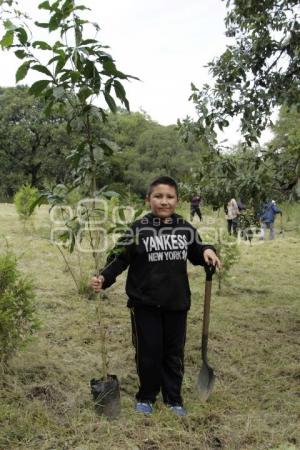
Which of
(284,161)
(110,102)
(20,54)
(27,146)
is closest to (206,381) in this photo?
(284,161)

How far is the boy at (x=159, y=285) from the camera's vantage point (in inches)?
122

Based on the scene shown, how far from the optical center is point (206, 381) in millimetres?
3482

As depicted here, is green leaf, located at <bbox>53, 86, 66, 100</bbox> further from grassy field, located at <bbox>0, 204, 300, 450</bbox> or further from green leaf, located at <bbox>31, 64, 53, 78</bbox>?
grassy field, located at <bbox>0, 204, 300, 450</bbox>

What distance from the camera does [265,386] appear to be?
12.5 ft

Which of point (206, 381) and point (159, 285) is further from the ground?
point (159, 285)

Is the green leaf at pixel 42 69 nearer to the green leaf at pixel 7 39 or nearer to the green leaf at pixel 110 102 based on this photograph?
the green leaf at pixel 7 39

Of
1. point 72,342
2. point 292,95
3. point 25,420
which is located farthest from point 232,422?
point 292,95

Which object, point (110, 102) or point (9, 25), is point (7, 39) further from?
point (110, 102)

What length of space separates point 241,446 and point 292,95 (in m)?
3.28

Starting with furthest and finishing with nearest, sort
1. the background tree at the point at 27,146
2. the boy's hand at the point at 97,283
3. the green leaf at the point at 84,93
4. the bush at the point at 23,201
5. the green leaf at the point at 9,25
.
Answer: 1. the background tree at the point at 27,146
2. the bush at the point at 23,201
3. the boy's hand at the point at 97,283
4. the green leaf at the point at 84,93
5. the green leaf at the point at 9,25

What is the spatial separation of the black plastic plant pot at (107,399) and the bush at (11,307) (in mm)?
757

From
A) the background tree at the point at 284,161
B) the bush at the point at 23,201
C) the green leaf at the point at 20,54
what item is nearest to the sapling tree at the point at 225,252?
the background tree at the point at 284,161

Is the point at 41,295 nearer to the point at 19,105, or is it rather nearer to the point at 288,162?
the point at 288,162

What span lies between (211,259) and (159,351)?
2.27ft
